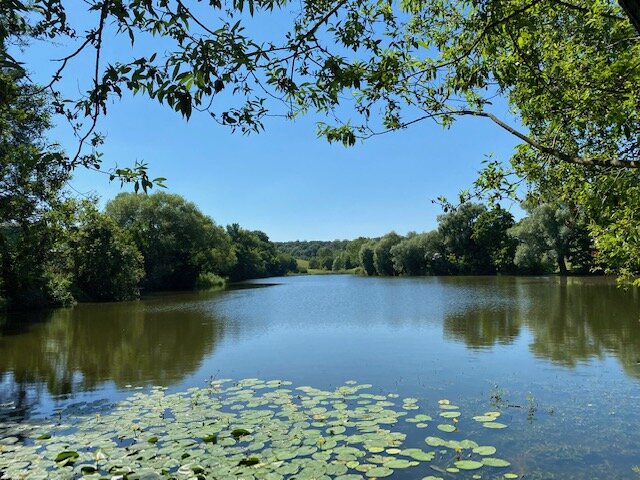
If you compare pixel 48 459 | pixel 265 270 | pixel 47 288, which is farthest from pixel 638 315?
pixel 265 270

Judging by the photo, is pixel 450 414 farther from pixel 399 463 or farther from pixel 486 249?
pixel 486 249

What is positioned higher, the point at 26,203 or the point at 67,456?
the point at 26,203

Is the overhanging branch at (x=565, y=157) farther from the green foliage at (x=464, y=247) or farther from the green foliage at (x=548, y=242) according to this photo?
the green foliage at (x=464, y=247)

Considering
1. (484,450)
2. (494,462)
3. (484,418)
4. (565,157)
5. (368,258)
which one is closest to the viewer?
(565,157)

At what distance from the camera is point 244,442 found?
6.27 metres

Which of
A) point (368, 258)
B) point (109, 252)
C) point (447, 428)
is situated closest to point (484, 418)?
point (447, 428)

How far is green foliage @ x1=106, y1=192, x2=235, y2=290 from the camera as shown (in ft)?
170

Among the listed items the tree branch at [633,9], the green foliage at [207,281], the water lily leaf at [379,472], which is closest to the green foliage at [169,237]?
the green foliage at [207,281]

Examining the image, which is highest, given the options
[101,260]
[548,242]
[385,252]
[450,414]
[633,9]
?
[548,242]

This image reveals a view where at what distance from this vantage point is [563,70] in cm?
571

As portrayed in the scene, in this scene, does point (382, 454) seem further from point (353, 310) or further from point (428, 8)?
point (353, 310)

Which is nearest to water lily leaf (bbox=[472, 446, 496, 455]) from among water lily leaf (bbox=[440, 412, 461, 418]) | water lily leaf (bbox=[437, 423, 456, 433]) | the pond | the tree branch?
the pond

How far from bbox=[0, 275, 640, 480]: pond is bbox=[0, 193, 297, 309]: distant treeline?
115 inches

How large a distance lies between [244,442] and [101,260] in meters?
31.8
